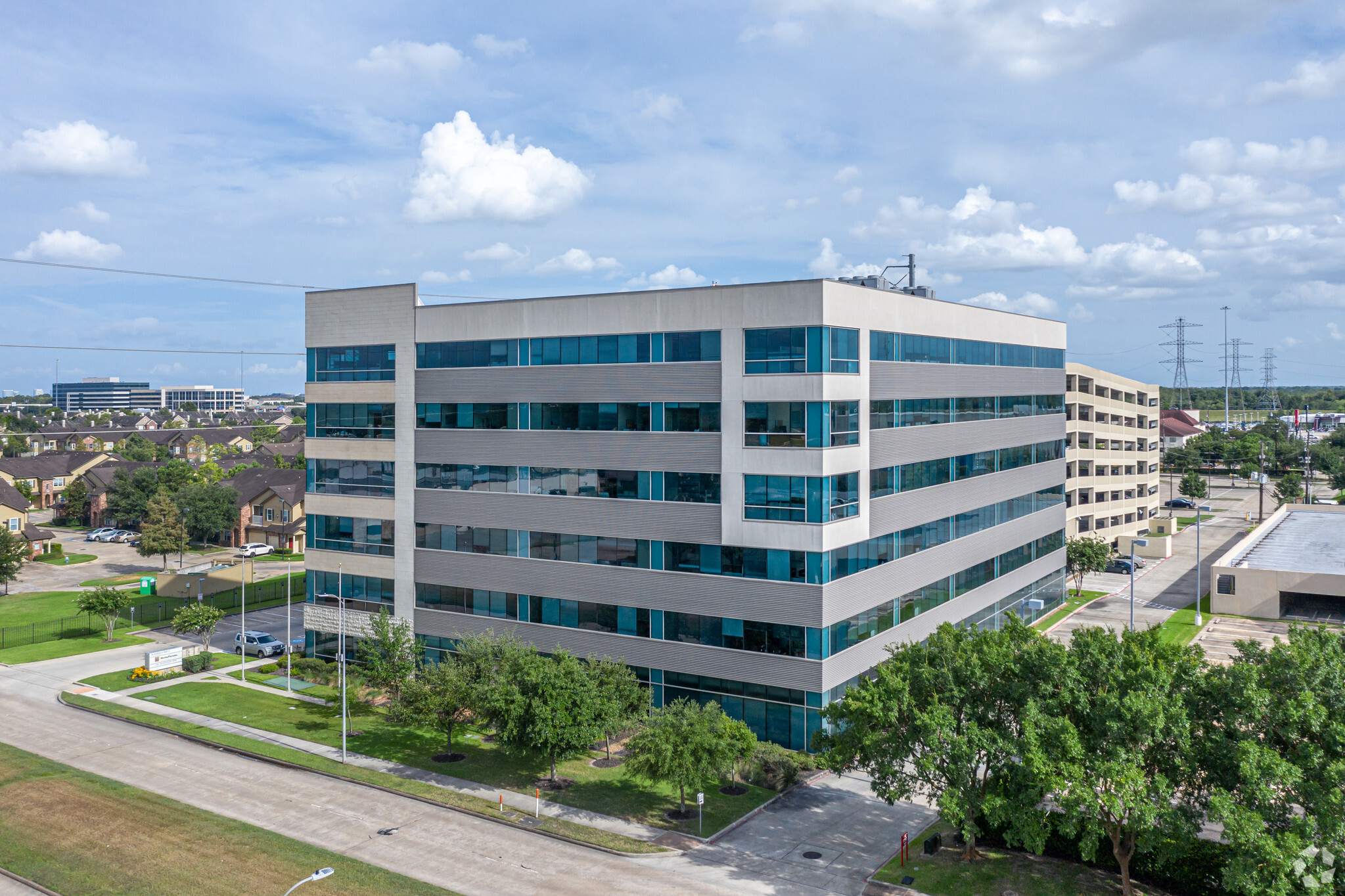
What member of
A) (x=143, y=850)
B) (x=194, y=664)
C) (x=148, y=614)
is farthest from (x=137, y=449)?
(x=143, y=850)

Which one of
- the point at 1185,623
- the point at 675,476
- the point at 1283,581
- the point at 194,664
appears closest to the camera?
the point at 675,476

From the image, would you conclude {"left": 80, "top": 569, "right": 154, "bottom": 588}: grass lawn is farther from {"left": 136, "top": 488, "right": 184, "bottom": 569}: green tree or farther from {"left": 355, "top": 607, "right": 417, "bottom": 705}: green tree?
{"left": 355, "top": 607, "right": 417, "bottom": 705}: green tree

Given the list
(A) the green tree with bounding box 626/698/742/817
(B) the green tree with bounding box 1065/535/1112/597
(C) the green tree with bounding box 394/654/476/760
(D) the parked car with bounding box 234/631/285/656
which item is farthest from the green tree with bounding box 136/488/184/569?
(B) the green tree with bounding box 1065/535/1112/597

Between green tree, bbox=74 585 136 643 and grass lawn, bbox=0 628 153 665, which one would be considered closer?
grass lawn, bbox=0 628 153 665

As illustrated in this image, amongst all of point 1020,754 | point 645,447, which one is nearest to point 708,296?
point 645,447

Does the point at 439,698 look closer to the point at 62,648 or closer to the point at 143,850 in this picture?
the point at 143,850

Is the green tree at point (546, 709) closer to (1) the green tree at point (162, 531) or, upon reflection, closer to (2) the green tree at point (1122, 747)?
(2) the green tree at point (1122, 747)

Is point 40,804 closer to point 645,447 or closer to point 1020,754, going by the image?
point 645,447
